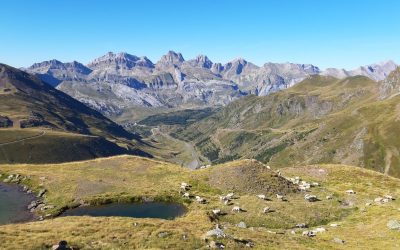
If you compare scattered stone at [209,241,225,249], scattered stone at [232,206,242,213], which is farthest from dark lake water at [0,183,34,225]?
scattered stone at [209,241,225,249]

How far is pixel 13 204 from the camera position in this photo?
267ft

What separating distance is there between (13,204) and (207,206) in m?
42.1

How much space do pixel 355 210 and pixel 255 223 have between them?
25.0 meters

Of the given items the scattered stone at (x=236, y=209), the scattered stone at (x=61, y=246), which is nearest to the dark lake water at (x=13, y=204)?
the scattered stone at (x=61, y=246)

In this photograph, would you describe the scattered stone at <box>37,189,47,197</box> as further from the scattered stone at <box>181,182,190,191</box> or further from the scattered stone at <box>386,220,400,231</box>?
the scattered stone at <box>386,220,400,231</box>

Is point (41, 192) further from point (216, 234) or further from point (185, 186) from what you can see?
point (216, 234)

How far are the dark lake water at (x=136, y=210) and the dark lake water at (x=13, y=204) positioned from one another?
26.8 ft

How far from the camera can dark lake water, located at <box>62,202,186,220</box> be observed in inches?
2985

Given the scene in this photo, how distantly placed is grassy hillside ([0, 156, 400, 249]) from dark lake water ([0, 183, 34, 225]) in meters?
4.51

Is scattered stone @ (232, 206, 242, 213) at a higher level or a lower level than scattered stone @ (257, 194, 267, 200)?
lower

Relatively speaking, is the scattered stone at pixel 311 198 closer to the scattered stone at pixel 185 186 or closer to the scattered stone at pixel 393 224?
the scattered stone at pixel 393 224

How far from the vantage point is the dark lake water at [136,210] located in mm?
75812

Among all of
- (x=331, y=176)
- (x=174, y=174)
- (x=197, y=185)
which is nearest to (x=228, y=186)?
(x=197, y=185)

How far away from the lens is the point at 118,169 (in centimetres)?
10956
